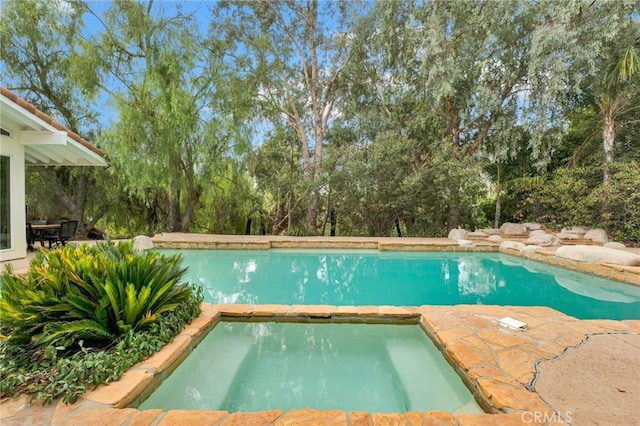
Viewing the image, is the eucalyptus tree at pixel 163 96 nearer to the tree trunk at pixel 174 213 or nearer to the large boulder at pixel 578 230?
the tree trunk at pixel 174 213

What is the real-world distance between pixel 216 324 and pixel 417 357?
228 cm

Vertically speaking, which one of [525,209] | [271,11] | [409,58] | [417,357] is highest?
[271,11]

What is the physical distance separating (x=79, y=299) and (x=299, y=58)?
509 inches

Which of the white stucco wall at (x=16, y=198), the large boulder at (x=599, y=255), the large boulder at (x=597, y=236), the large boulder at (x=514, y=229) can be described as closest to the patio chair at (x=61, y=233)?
the white stucco wall at (x=16, y=198)

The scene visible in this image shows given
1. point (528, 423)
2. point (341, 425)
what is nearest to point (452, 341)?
point (528, 423)

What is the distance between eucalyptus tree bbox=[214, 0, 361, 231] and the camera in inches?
459

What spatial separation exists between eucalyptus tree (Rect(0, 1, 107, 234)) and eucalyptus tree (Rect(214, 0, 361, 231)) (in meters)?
5.04

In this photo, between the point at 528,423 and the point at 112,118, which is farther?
the point at 112,118

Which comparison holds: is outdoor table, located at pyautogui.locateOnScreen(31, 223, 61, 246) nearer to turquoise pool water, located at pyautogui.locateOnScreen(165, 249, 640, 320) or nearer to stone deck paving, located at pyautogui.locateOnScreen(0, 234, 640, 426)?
turquoise pool water, located at pyautogui.locateOnScreen(165, 249, 640, 320)

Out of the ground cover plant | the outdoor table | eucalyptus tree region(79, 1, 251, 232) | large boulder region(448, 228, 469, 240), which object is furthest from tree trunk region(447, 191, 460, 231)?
the outdoor table

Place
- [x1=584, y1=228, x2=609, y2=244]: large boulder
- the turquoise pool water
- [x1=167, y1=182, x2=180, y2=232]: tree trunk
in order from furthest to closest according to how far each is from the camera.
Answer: [x1=167, y1=182, x2=180, y2=232]: tree trunk < [x1=584, y1=228, x2=609, y2=244]: large boulder < the turquoise pool water

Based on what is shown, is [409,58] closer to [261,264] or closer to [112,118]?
[261,264]

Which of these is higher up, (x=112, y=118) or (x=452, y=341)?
(x=112, y=118)

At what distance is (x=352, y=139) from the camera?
1293 cm
